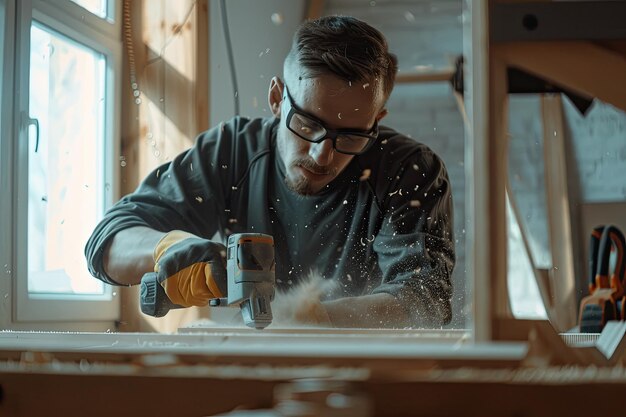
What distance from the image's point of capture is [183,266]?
93 centimetres

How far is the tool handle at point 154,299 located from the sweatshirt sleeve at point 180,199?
0.06 meters

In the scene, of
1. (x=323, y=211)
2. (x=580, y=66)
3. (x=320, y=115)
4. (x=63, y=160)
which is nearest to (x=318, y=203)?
(x=323, y=211)

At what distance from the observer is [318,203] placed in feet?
3.31

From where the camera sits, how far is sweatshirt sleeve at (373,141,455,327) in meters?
0.94

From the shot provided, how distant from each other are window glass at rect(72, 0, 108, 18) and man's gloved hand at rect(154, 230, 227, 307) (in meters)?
0.33

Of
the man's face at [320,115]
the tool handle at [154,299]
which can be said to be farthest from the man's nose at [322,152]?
the tool handle at [154,299]

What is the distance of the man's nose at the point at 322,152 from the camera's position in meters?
0.97

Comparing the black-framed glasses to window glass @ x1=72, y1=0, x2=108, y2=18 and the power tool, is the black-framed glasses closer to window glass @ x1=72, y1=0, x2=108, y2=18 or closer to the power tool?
the power tool

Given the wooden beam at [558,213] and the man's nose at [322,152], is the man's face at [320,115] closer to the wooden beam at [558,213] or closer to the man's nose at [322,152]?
the man's nose at [322,152]

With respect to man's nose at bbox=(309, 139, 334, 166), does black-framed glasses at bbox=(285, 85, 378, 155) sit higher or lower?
higher

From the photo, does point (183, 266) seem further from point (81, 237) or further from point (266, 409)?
point (266, 409)

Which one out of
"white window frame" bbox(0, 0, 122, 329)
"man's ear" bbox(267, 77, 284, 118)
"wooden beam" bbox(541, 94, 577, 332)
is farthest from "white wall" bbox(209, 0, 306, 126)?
"wooden beam" bbox(541, 94, 577, 332)

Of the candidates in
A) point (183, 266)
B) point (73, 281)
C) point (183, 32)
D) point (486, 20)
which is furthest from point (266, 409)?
point (183, 32)

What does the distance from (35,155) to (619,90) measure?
2.55ft
